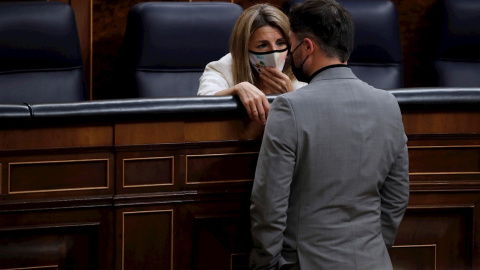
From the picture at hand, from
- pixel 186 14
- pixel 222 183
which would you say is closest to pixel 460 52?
pixel 186 14

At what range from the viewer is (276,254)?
47.1 inches

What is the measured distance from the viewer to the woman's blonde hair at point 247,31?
1.65 meters

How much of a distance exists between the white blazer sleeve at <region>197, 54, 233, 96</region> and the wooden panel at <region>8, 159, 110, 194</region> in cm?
39

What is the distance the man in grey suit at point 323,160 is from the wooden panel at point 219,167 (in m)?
0.22

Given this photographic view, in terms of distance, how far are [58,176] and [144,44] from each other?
2.63 ft

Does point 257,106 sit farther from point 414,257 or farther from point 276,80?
point 414,257

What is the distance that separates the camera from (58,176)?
4.37 ft

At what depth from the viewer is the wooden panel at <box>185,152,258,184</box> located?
140cm

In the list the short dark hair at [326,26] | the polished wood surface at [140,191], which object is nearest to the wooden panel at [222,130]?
the polished wood surface at [140,191]

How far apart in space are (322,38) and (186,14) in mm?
947

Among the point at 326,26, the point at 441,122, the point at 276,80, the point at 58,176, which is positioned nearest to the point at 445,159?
the point at 441,122

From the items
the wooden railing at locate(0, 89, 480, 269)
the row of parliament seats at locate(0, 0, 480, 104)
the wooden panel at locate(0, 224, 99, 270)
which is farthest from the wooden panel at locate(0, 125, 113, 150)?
the row of parliament seats at locate(0, 0, 480, 104)

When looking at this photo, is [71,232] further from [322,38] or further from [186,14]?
[186,14]

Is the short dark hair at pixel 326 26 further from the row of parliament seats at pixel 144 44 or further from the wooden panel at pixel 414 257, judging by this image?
the row of parliament seats at pixel 144 44
